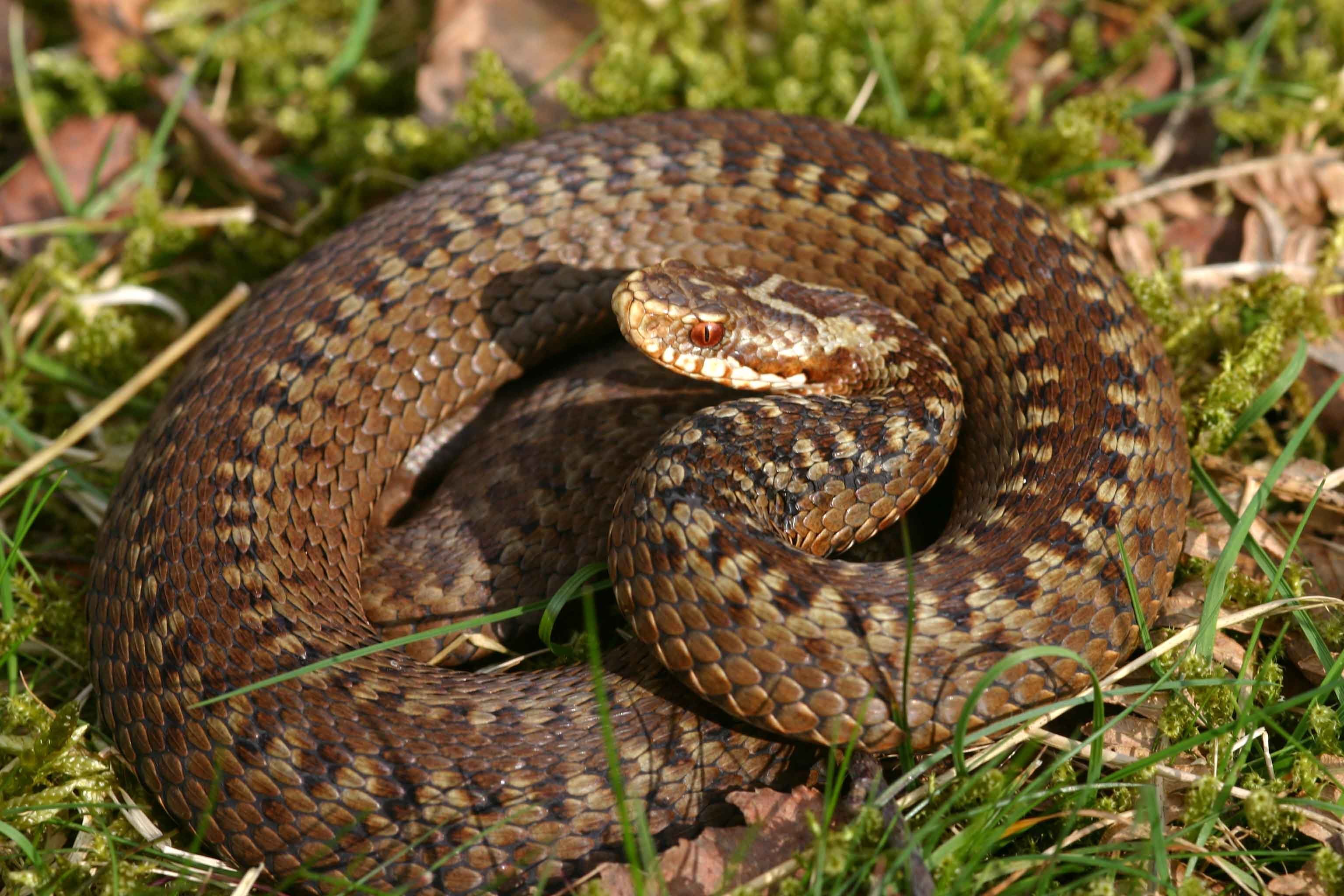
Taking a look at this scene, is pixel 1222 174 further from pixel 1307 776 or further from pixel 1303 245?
pixel 1307 776

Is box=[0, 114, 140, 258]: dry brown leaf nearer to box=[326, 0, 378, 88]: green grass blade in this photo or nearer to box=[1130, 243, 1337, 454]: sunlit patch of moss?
box=[326, 0, 378, 88]: green grass blade

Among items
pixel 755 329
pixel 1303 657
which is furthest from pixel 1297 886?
pixel 755 329

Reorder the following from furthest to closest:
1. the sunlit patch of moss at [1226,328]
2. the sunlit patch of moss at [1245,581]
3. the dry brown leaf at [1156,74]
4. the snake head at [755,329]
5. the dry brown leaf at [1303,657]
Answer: the dry brown leaf at [1156,74] → the sunlit patch of moss at [1226,328] → the snake head at [755,329] → the sunlit patch of moss at [1245,581] → the dry brown leaf at [1303,657]

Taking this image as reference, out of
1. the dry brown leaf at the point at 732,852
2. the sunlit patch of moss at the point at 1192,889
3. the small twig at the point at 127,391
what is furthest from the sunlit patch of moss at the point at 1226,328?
the small twig at the point at 127,391

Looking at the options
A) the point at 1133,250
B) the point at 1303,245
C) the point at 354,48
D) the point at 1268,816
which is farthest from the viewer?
the point at 354,48

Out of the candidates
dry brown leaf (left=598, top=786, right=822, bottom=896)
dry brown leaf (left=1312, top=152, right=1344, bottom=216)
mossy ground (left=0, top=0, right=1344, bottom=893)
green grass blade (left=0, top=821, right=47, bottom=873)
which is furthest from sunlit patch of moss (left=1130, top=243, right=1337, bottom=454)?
green grass blade (left=0, top=821, right=47, bottom=873)

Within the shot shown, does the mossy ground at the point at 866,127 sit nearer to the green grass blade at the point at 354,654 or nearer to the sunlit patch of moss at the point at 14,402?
the sunlit patch of moss at the point at 14,402

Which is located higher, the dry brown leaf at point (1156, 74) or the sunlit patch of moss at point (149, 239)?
the dry brown leaf at point (1156, 74)
